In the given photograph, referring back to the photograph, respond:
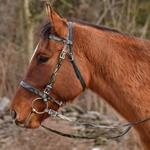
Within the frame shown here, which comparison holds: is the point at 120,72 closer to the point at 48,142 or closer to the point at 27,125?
the point at 27,125

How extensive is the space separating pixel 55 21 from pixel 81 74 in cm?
54

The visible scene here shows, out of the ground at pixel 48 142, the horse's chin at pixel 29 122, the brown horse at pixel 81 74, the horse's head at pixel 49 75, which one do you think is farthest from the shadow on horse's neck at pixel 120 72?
the ground at pixel 48 142

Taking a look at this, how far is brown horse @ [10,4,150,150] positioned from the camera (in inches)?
132

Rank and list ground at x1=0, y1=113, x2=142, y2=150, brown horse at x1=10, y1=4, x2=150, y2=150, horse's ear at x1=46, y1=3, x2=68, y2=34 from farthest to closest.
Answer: ground at x1=0, y1=113, x2=142, y2=150, brown horse at x1=10, y1=4, x2=150, y2=150, horse's ear at x1=46, y1=3, x2=68, y2=34

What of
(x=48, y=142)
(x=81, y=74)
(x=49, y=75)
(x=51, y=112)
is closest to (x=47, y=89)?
(x=49, y=75)

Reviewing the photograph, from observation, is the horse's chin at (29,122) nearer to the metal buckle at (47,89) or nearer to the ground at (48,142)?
the metal buckle at (47,89)

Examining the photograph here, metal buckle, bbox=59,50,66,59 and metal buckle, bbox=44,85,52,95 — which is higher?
metal buckle, bbox=59,50,66,59

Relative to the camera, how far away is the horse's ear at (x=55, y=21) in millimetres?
3260

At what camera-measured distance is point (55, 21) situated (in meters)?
3.31

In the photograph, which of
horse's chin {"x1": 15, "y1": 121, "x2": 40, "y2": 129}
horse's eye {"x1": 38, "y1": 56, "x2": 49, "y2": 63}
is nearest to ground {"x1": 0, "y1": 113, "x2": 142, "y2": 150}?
horse's chin {"x1": 15, "y1": 121, "x2": 40, "y2": 129}

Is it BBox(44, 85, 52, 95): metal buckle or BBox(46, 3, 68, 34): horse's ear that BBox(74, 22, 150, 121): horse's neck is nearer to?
BBox(46, 3, 68, 34): horse's ear

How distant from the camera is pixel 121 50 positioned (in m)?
3.47

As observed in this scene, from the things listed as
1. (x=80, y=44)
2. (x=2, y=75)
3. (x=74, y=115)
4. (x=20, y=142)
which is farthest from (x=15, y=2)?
(x=80, y=44)

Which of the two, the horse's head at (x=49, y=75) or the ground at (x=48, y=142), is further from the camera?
the ground at (x=48, y=142)
